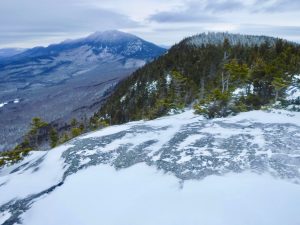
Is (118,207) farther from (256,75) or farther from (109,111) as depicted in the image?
(109,111)

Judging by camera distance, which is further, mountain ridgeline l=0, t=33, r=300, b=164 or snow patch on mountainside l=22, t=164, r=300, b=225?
mountain ridgeline l=0, t=33, r=300, b=164

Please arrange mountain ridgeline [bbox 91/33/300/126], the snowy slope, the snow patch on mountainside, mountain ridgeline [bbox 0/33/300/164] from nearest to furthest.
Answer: the snow patch on mountainside < the snowy slope < mountain ridgeline [bbox 0/33/300/164] < mountain ridgeline [bbox 91/33/300/126]

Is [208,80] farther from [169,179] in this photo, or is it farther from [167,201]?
[167,201]

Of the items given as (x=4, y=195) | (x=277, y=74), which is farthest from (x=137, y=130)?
(x=277, y=74)

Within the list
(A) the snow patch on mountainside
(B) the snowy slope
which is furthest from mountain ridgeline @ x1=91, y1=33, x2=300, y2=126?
(A) the snow patch on mountainside

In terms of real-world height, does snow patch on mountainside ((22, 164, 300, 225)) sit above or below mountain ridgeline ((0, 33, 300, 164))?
above

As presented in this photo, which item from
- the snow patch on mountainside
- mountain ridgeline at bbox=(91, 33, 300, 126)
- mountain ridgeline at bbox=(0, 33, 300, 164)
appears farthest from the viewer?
mountain ridgeline at bbox=(91, 33, 300, 126)

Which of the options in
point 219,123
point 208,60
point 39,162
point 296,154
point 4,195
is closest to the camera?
point 296,154

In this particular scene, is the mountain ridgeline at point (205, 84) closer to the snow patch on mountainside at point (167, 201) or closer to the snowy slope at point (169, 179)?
the snowy slope at point (169, 179)

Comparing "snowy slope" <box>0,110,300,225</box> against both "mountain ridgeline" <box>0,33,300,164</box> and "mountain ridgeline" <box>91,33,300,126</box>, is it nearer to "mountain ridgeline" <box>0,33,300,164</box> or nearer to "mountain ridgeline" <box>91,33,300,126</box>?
"mountain ridgeline" <box>0,33,300,164</box>
